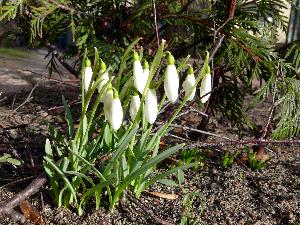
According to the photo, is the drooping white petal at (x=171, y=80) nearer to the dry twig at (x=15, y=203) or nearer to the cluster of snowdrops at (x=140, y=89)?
→ the cluster of snowdrops at (x=140, y=89)

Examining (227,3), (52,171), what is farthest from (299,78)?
(52,171)

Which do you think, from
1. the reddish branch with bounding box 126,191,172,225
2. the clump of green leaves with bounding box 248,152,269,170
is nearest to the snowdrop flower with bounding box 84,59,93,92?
the reddish branch with bounding box 126,191,172,225

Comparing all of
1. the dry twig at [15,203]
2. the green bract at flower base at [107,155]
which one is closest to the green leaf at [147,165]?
the green bract at flower base at [107,155]

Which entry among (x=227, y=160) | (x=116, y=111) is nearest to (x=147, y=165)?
(x=116, y=111)

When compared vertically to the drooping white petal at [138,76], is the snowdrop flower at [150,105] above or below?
below

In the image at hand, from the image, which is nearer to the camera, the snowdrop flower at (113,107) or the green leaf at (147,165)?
the snowdrop flower at (113,107)

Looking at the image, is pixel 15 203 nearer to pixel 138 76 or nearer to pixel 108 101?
pixel 108 101
